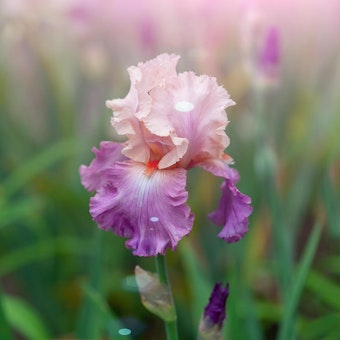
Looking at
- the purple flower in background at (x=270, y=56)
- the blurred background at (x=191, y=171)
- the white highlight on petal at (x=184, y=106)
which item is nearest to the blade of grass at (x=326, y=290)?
the blurred background at (x=191, y=171)

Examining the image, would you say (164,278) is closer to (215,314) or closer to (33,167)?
(215,314)

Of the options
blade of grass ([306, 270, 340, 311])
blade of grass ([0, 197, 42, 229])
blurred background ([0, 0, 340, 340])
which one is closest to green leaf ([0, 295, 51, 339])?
blurred background ([0, 0, 340, 340])

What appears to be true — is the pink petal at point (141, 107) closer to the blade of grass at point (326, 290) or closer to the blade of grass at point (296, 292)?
the blade of grass at point (296, 292)

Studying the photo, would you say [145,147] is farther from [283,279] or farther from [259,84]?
[259,84]

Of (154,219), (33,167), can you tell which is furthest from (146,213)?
(33,167)

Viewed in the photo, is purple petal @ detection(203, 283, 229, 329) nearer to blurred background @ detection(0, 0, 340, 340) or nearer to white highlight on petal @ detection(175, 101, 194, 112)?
white highlight on petal @ detection(175, 101, 194, 112)

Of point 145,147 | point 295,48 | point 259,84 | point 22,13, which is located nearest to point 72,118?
point 22,13
